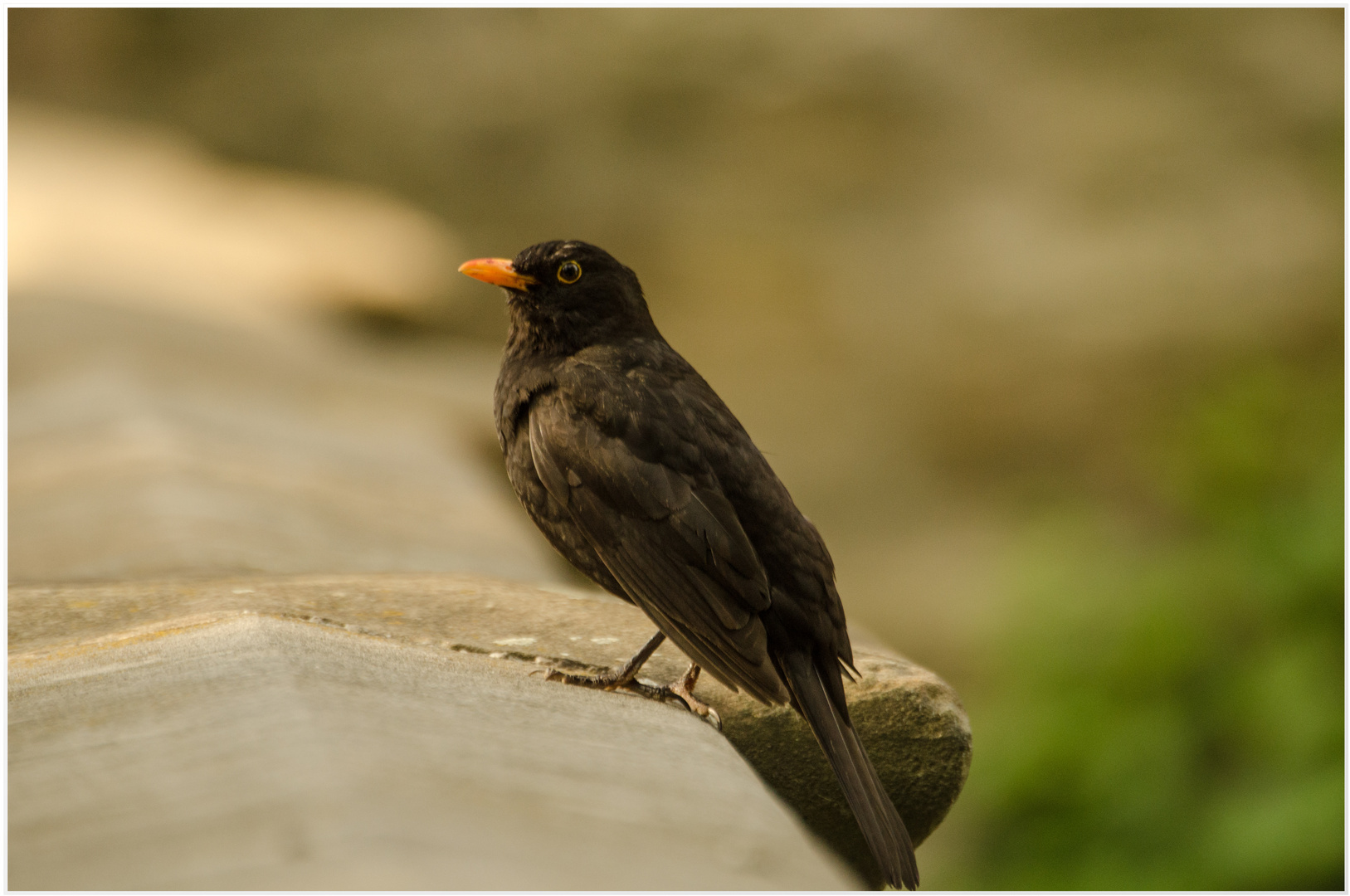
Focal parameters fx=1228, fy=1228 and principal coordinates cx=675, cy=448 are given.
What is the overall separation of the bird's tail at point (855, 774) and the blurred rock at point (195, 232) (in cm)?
583

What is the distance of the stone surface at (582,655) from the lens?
2316 millimetres

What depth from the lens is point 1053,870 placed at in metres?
4.61

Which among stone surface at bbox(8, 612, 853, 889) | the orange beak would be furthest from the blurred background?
stone surface at bbox(8, 612, 853, 889)

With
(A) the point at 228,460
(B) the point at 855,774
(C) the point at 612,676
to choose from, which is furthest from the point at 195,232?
(B) the point at 855,774

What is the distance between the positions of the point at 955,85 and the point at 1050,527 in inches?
240

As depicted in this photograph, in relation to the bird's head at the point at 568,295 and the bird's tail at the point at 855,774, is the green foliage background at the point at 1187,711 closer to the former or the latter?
the bird's tail at the point at 855,774

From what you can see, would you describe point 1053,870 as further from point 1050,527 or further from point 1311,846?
point 1050,527

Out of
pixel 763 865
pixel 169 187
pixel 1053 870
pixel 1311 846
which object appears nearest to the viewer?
pixel 763 865

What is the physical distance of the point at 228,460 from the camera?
14.1 feet

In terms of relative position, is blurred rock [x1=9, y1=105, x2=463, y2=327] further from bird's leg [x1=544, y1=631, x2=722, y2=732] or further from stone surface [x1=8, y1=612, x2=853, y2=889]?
stone surface [x1=8, y1=612, x2=853, y2=889]

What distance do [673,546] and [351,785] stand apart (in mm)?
Answer: 1059

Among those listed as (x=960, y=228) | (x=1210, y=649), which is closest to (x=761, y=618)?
(x=1210, y=649)

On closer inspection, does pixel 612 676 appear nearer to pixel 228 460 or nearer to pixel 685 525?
pixel 685 525

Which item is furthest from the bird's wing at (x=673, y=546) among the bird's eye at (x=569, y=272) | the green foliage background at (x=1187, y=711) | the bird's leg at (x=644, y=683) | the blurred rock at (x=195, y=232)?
the blurred rock at (x=195, y=232)
